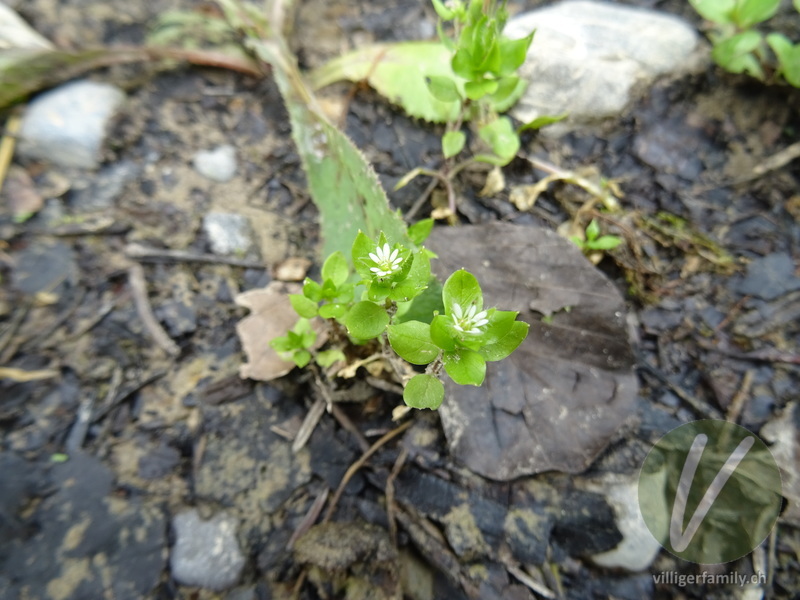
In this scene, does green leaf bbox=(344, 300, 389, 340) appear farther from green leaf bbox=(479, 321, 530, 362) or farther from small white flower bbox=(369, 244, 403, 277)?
green leaf bbox=(479, 321, 530, 362)

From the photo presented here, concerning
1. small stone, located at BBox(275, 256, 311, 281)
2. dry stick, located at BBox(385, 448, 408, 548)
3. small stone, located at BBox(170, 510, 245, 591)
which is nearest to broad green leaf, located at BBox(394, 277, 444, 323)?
dry stick, located at BBox(385, 448, 408, 548)

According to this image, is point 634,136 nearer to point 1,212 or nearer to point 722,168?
point 722,168

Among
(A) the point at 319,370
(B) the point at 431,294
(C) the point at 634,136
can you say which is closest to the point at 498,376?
(B) the point at 431,294

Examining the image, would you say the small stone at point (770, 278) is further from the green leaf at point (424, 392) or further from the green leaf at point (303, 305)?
the green leaf at point (303, 305)

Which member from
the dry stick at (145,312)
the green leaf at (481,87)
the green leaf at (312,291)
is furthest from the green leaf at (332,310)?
the green leaf at (481,87)

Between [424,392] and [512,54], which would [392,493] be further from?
[512,54]
